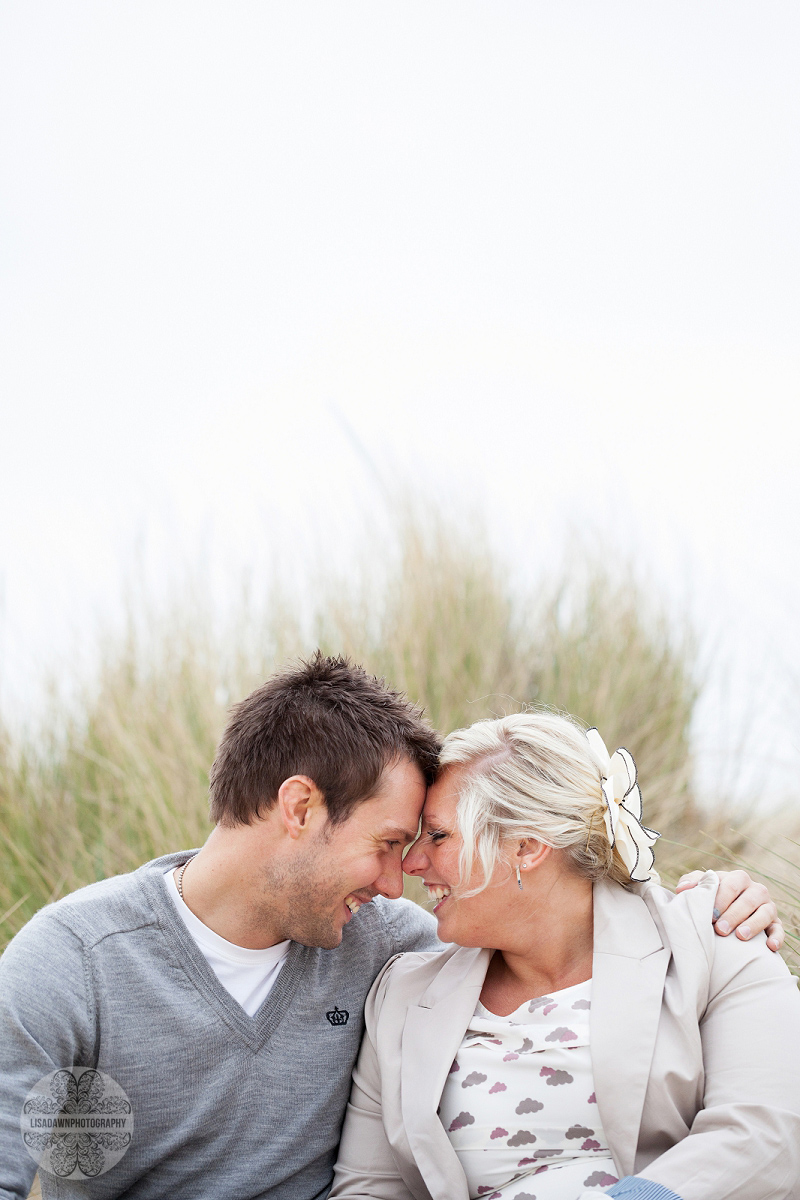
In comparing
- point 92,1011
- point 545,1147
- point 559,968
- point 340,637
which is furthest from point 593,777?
point 340,637

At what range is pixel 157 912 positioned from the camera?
6.59 ft

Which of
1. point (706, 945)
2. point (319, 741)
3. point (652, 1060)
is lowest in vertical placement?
point (652, 1060)

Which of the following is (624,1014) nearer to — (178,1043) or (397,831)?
(397,831)

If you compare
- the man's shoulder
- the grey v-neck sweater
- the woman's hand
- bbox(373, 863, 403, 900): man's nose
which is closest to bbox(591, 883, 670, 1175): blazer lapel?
the woman's hand

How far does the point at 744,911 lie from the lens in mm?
1984

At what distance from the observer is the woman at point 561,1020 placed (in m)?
1.76

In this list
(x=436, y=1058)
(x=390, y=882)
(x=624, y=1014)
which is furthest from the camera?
(x=390, y=882)

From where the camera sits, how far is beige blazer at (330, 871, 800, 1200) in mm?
1708

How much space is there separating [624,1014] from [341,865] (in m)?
0.58

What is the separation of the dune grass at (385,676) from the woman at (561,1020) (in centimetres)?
199

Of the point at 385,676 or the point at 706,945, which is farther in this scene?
the point at 385,676

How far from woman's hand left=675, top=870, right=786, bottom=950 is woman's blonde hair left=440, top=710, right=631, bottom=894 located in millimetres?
191

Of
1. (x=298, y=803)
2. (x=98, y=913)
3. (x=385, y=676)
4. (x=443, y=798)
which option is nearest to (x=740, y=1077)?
(x=443, y=798)

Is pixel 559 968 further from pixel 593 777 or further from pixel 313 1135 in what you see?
pixel 313 1135
